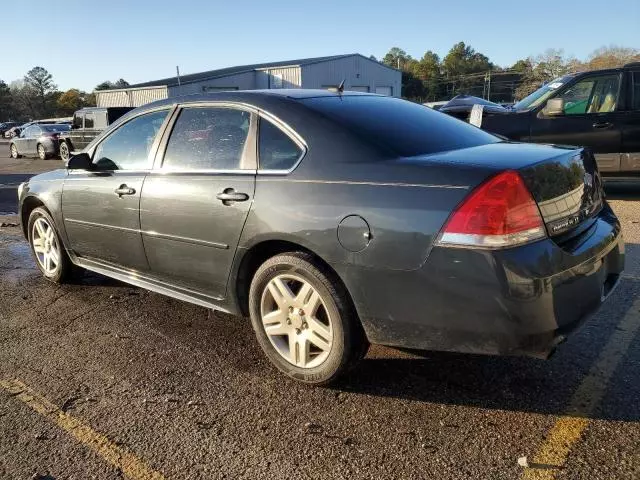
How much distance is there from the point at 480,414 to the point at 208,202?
190cm

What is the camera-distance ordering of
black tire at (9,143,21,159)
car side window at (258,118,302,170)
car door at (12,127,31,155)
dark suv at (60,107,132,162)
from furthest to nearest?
black tire at (9,143,21,159) < car door at (12,127,31,155) < dark suv at (60,107,132,162) < car side window at (258,118,302,170)

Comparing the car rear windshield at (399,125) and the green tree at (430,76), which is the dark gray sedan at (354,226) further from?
the green tree at (430,76)

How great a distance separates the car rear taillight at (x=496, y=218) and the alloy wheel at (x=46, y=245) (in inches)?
148

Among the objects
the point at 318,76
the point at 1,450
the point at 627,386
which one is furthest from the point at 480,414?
the point at 318,76

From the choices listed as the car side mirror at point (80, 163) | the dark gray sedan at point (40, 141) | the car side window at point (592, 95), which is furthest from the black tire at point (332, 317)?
the dark gray sedan at point (40, 141)

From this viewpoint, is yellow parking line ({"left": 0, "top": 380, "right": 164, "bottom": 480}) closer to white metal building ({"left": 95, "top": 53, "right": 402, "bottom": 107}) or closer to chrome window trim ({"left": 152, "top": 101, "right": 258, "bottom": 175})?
chrome window trim ({"left": 152, "top": 101, "right": 258, "bottom": 175})

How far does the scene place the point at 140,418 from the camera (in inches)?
107

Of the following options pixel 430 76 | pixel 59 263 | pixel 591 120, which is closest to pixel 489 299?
pixel 59 263

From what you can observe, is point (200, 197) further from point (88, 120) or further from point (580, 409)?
point (88, 120)

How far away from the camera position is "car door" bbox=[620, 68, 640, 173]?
7570mm

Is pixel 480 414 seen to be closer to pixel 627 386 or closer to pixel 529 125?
pixel 627 386

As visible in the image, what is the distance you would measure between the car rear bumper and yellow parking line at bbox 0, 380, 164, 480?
1211mm

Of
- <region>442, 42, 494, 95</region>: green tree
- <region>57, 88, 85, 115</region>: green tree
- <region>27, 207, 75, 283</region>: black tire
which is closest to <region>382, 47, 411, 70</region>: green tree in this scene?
<region>442, 42, 494, 95</region>: green tree

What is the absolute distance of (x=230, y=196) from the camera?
3145 mm
